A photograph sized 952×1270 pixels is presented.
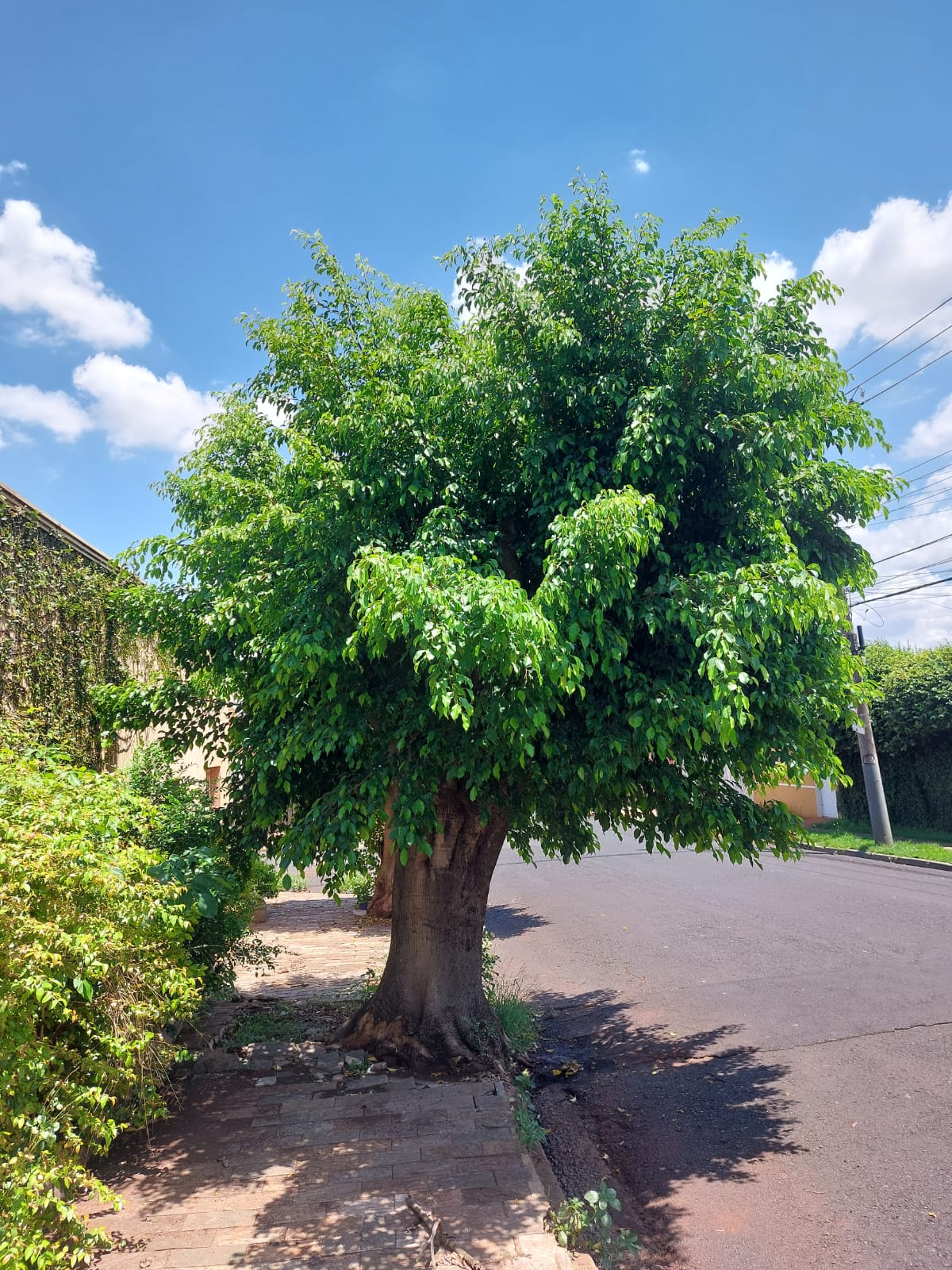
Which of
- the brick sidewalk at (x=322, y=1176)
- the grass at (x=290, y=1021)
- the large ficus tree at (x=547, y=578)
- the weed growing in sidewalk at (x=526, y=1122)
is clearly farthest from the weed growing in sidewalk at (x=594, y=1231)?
the grass at (x=290, y=1021)

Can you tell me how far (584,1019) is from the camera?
759 cm

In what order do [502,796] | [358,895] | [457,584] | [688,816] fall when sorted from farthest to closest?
1. [358,895]
2. [502,796]
3. [688,816]
4. [457,584]

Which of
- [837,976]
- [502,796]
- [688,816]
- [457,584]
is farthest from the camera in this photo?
[837,976]

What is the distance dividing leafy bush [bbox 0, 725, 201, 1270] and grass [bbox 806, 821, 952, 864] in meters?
12.6

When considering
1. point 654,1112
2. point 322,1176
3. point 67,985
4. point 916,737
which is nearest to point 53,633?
point 67,985

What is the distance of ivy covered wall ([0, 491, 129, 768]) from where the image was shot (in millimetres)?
6348

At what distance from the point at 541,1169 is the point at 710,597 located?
132 inches

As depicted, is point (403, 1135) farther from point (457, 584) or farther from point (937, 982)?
point (937, 982)

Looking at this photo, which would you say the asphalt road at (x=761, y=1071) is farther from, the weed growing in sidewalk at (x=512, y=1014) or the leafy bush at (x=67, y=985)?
the leafy bush at (x=67, y=985)

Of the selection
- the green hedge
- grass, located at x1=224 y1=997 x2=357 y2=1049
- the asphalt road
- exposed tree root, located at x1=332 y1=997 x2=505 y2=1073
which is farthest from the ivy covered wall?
the green hedge

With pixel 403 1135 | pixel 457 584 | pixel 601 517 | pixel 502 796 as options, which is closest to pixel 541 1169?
pixel 403 1135

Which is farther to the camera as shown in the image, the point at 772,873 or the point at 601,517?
the point at 772,873

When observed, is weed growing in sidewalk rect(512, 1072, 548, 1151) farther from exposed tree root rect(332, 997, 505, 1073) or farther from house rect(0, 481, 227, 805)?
house rect(0, 481, 227, 805)

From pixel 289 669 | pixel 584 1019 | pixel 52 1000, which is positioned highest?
pixel 289 669
